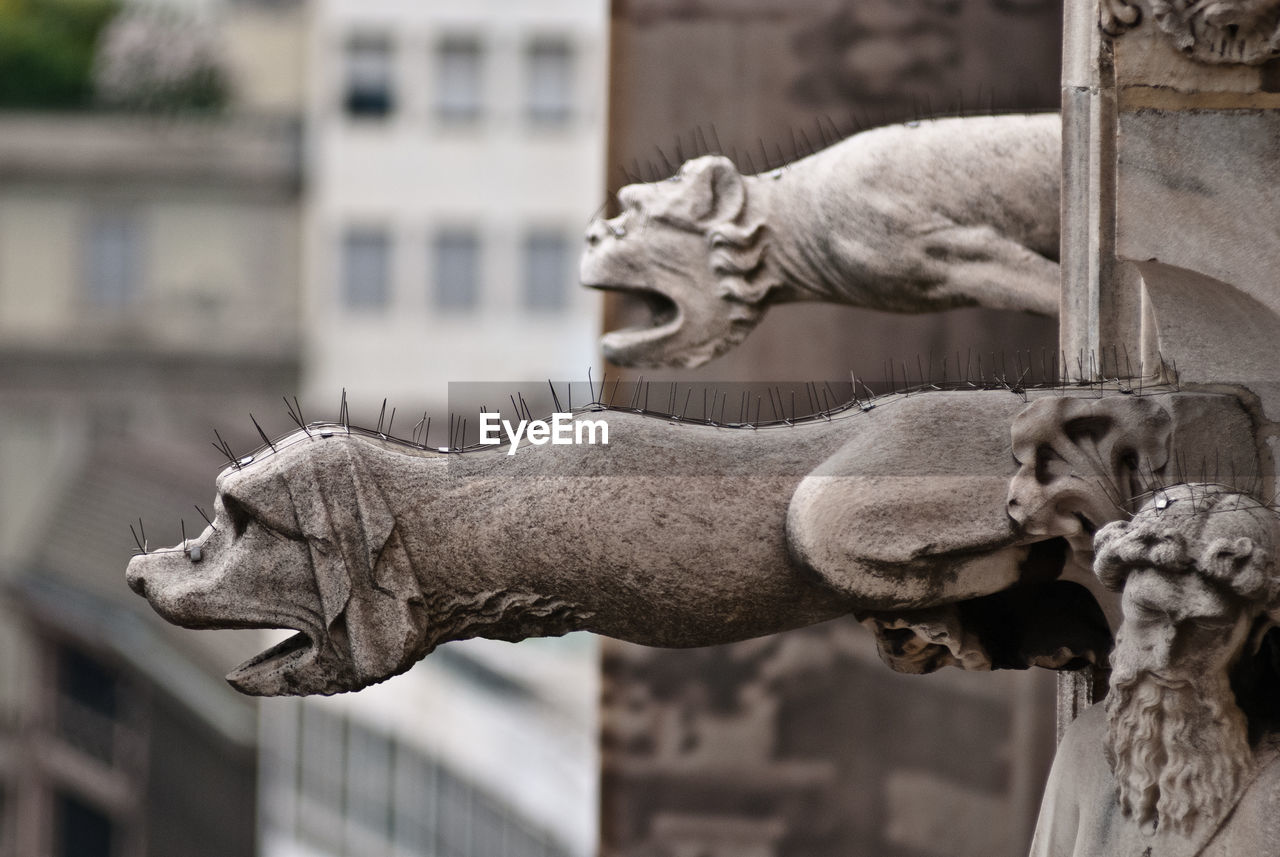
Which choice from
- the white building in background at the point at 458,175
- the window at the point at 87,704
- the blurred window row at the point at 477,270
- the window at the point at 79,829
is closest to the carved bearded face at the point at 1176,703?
the window at the point at 87,704

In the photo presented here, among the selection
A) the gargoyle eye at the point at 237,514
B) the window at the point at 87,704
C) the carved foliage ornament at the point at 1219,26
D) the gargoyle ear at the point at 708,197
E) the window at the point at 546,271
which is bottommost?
the window at the point at 87,704

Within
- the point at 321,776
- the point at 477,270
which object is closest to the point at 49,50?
the point at 477,270

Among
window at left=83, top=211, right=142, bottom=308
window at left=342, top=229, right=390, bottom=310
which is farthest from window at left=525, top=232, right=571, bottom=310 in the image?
window at left=83, top=211, right=142, bottom=308

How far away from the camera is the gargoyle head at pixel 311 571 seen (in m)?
3.24

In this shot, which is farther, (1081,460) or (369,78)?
(369,78)

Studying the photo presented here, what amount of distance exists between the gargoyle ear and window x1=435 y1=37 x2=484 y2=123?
141 feet

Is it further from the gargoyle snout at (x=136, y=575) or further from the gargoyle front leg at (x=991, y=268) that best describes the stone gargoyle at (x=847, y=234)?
the gargoyle snout at (x=136, y=575)

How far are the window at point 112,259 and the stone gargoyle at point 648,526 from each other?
167ft

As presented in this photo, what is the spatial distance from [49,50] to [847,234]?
42.4 metres

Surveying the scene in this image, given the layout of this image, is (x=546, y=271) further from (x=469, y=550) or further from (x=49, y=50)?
(x=469, y=550)

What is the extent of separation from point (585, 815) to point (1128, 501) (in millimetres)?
10133

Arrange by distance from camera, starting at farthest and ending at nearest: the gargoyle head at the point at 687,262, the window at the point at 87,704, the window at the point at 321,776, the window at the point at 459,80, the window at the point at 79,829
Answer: the window at the point at 459,80
the window at the point at 79,829
the window at the point at 87,704
the window at the point at 321,776
the gargoyle head at the point at 687,262

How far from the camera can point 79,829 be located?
41.4 metres

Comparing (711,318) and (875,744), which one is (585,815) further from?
(711,318)
